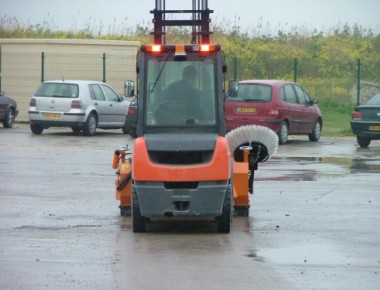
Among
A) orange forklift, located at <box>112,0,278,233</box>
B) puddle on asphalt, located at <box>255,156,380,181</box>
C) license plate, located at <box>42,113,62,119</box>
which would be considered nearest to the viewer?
orange forklift, located at <box>112,0,278,233</box>

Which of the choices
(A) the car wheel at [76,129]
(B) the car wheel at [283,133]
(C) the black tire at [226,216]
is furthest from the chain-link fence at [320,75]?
(C) the black tire at [226,216]

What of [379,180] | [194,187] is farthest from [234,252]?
[379,180]

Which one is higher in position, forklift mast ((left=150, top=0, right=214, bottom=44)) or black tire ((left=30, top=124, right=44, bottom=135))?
forklift mast ((left=150, top=0, right=214, bottom=44))

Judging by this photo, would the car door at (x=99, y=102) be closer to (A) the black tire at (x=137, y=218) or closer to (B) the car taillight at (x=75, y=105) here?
(B) the car taillight at (x=75, y=105)

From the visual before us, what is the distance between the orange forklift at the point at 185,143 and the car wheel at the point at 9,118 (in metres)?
20.8

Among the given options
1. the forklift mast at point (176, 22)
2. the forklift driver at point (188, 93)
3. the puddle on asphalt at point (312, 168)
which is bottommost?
the puddle on asphalt at point (312, 168)

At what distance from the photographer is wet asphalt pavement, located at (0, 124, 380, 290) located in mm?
11023

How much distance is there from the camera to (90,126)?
3391 cm

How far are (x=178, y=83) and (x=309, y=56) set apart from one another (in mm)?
41185

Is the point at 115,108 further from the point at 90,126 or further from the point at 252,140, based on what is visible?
the point at 252,140

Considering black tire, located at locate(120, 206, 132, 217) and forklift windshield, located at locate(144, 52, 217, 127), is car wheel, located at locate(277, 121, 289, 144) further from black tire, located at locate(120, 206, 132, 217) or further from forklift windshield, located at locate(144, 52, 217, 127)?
forklift windshield, located at locate(144, 52, 217, 127)

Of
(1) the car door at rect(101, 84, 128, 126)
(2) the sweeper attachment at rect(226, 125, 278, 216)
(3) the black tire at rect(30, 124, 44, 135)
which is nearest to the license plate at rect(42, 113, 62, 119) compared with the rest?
(3) the black tire at rect(30, 124, 44, 135)

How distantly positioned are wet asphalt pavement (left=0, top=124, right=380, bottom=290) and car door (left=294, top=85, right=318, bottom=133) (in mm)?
9299

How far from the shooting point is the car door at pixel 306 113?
32.3m
